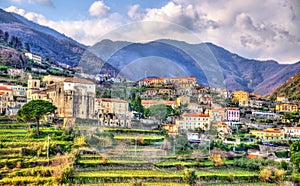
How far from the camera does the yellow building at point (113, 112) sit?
18.2 metres

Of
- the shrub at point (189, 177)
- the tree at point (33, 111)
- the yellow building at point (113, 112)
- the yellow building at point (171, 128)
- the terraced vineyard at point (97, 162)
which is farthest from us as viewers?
the yellow building at point (113, 112)

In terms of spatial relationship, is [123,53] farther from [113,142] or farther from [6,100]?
[113,142]

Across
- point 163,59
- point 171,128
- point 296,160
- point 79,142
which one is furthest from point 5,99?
point 296,160

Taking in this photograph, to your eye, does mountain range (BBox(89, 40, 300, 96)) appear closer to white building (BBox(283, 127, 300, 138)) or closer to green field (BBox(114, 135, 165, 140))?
green field (BBox(114, 135, 165, 140))

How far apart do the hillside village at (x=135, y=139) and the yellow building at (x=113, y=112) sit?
5 centimetres

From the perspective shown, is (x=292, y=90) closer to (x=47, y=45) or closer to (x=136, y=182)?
(x=136, y=182)

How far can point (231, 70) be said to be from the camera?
200 ft

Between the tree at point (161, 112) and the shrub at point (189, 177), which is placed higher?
the tree at point (161, 112)

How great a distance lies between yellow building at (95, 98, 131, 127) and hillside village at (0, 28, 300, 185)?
49 mm

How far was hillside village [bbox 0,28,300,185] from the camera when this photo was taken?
12.2 meters

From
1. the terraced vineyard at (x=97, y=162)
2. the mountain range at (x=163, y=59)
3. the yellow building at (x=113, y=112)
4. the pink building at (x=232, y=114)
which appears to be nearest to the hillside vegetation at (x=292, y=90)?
the mountain range at (x=163, y=59)

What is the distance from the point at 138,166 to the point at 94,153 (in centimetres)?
173

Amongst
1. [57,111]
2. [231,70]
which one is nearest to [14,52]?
[57,111]

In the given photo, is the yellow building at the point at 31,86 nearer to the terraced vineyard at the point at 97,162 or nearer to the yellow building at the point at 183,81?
the terraced vineyard at the point at 97,162
